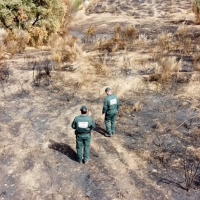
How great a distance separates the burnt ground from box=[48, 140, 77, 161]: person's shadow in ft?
0.07

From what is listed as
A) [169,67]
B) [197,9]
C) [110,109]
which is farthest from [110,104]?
[197,9]

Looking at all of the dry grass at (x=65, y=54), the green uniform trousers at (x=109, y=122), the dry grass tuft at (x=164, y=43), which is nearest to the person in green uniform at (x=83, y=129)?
the green uniform trousers at (x=109, y=122)

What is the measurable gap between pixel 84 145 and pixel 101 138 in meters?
1.12

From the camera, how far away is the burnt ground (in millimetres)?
6004

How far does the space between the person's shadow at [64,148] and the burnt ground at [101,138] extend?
0.9 inches

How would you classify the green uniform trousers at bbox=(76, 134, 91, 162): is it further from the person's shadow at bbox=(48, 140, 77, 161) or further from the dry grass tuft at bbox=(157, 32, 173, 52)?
the dry grass tuft at bbox=(157, 32, 173, 52)

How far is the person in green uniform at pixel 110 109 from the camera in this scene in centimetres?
716

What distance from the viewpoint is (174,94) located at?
9406 mm

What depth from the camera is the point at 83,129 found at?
625cm

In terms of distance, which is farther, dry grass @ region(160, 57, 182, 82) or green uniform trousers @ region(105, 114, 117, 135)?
dry grass @ region(160, 57, 182, 82)

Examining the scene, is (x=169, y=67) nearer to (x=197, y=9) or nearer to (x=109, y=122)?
(x=109, y=122)

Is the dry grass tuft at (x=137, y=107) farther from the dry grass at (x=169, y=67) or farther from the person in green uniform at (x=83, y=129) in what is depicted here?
the person in green uniform at (x=83, y=129)

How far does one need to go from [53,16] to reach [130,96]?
24.1ft

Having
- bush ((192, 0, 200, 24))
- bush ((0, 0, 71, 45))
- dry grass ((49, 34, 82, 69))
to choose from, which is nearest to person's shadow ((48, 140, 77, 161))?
dry grass ((49, 34, 82, 69))
